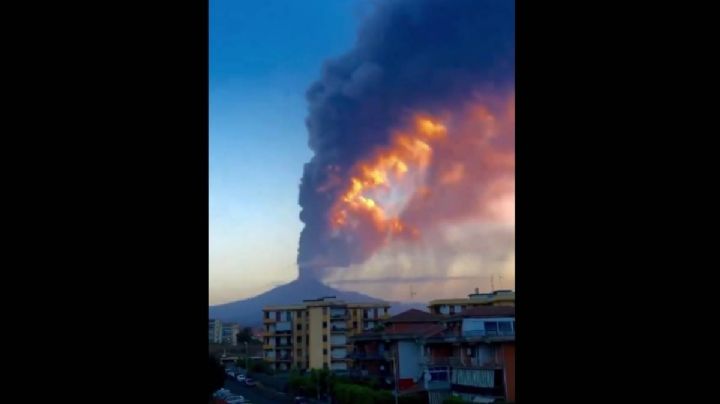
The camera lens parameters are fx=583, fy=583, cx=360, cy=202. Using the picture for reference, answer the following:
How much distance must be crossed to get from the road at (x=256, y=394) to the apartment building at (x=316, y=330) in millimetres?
612

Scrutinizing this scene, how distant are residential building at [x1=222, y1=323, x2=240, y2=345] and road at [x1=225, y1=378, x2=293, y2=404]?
0.91ft

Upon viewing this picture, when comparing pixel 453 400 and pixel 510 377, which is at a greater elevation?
pixel 510 377

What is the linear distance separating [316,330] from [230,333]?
2.28 metres

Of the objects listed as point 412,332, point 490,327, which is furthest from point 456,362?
point 490,327

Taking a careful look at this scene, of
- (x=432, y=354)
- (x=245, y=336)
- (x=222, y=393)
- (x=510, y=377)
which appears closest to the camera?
(x=510, y=377)

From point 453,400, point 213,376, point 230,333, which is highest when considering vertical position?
point 213,376

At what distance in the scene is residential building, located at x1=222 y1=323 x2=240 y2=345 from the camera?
158 inches

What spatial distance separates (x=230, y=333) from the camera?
4.20 metres

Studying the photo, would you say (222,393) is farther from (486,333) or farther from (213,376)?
(486,333)

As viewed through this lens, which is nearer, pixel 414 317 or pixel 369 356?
pixel 414 317

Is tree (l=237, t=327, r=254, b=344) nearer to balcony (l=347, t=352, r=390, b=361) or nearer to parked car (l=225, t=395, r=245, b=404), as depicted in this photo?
parked car (l=225, t=395, r=245, b=404)
